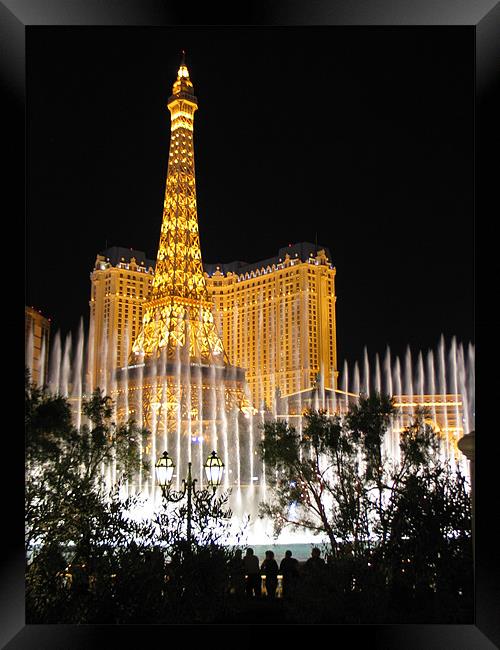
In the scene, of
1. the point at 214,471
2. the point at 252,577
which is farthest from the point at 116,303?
the point at 252,577

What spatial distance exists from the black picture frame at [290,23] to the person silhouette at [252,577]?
2.25 metres

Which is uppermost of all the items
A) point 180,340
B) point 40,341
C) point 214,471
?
point 180,340

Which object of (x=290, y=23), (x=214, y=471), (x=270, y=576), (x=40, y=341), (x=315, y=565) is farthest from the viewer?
(x=40, y=341)

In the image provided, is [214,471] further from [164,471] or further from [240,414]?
[240,414]

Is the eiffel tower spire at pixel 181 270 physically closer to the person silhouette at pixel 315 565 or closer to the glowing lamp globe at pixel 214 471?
the glowing lamp globe at pixel 214 471

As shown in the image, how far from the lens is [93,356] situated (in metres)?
40.3

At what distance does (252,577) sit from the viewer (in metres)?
7.88

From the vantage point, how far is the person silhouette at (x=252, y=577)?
775 cm

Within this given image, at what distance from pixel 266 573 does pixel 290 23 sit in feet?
18.4

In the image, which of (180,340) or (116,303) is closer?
(180,340)
